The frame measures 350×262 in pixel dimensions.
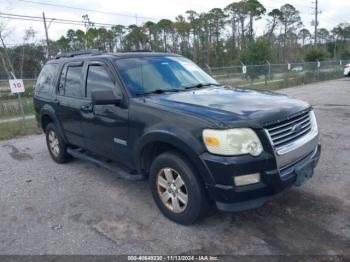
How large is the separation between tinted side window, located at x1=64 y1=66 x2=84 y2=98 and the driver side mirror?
1.04m

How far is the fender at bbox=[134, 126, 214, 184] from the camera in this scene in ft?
10.1

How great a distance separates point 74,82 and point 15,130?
17.9ft

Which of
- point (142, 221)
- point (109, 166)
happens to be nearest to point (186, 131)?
point (142, 221)

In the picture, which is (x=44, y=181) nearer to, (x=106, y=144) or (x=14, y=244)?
(x=106, y=144)

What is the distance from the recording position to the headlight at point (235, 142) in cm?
295

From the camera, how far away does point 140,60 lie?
14.6 ft

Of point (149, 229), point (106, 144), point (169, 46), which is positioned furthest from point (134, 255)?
point (169, 46)

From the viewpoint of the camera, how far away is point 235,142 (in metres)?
2.95

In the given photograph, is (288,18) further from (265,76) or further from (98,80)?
→ (98,80)

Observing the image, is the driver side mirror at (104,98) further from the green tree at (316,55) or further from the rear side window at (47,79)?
the green tree at (316,55)

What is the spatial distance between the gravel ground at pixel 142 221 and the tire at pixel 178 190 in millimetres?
154

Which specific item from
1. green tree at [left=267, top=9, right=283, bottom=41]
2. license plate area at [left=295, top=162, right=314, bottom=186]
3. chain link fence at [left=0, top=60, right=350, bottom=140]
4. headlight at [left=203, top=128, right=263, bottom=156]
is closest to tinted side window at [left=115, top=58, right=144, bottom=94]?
headlight at [left=203, top=128, right=263, bottom=156]

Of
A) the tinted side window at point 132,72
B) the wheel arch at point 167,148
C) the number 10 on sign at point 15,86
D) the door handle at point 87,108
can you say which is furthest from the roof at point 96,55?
the number 10 on sign at point 15,86

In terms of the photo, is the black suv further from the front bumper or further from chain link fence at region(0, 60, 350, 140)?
chain link fence at region(0, 60, 350, 140)
